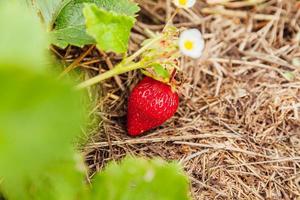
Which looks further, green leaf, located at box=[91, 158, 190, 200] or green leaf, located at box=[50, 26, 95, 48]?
green leaf, located at box=[50, 26, 95, 48]

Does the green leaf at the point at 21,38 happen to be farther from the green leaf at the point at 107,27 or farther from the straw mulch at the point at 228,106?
the straw mulch at the point at 228,106

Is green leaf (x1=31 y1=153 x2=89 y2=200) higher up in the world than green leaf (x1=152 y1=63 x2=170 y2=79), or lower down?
lower down

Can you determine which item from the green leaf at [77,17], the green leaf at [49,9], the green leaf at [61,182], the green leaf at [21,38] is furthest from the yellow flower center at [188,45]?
the green leaf at [21,38]

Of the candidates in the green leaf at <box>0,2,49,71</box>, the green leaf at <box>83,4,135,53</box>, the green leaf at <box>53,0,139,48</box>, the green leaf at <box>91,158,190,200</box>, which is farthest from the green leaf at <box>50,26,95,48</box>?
the green leaf at <box>0,2,49,71</box>

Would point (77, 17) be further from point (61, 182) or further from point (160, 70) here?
point (61, 182)

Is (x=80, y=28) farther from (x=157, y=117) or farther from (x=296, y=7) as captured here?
(x=296, y=7)

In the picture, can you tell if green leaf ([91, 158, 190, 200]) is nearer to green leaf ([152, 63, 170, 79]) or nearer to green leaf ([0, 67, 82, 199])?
green leaf ([152, 63, 170, 79])
